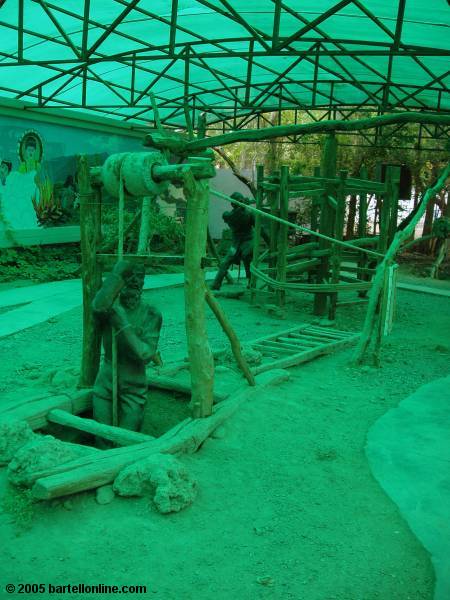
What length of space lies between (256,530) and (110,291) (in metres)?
1.81

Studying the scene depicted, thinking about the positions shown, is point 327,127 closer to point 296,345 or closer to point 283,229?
point 296,345

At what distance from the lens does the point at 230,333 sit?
191 inches

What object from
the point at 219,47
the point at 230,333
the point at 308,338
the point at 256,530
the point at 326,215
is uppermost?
the point at 219,47

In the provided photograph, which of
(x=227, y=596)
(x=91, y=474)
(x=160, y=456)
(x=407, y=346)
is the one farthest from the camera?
(x=407, y=346)

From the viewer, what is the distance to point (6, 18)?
10.3m

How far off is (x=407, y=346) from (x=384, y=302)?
166cm

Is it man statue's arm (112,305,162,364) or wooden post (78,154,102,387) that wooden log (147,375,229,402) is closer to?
wooden post (78,154,102,387)

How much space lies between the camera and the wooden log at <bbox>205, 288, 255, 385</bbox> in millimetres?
4480

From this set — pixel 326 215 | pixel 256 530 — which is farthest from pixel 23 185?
pixel 256 530

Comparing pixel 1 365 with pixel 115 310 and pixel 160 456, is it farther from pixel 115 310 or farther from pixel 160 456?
pixel 160 456

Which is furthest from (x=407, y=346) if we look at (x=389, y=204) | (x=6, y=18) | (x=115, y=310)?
(x=6, y=18)

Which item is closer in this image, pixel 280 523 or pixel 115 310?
pixel 280 523

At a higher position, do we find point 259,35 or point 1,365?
point 259,35

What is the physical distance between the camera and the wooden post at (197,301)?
4.33 m
